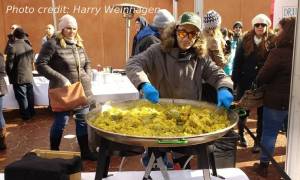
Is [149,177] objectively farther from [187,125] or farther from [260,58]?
[260,58]

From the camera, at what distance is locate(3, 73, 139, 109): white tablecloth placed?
4.08 meters

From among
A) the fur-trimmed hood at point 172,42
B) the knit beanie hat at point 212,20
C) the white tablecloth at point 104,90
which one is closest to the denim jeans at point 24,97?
the white tablecloth at point 104,90

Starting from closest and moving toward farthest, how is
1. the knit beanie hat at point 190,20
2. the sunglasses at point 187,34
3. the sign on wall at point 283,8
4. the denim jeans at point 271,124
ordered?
the knit beanie hat at point 190,20 < the sunglasses at point 187,34 < the denim jeans at point 271,124 < the sign on wall at point 283,8

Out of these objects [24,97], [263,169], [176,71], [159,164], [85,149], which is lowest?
[263,169]

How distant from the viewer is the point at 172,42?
2.39 m

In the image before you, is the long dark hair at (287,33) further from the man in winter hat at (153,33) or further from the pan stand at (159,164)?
the pan stand at (159,164)

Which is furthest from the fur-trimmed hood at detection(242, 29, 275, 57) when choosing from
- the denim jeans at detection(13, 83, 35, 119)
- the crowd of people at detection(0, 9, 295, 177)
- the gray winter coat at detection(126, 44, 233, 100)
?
the denim jeans at detection(13, 83, 35, 119)

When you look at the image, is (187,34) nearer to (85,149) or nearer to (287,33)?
(287,33)

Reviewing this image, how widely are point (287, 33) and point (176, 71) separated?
4.45 feet

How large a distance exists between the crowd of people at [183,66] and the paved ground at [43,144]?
16 centimetres

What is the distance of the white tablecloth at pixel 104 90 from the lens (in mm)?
4082

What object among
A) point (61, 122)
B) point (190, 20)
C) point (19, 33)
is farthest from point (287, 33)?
point (19, 33)

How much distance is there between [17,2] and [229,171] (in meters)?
7.34

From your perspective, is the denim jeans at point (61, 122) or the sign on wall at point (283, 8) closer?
the denim jeans at point (61, 122)
